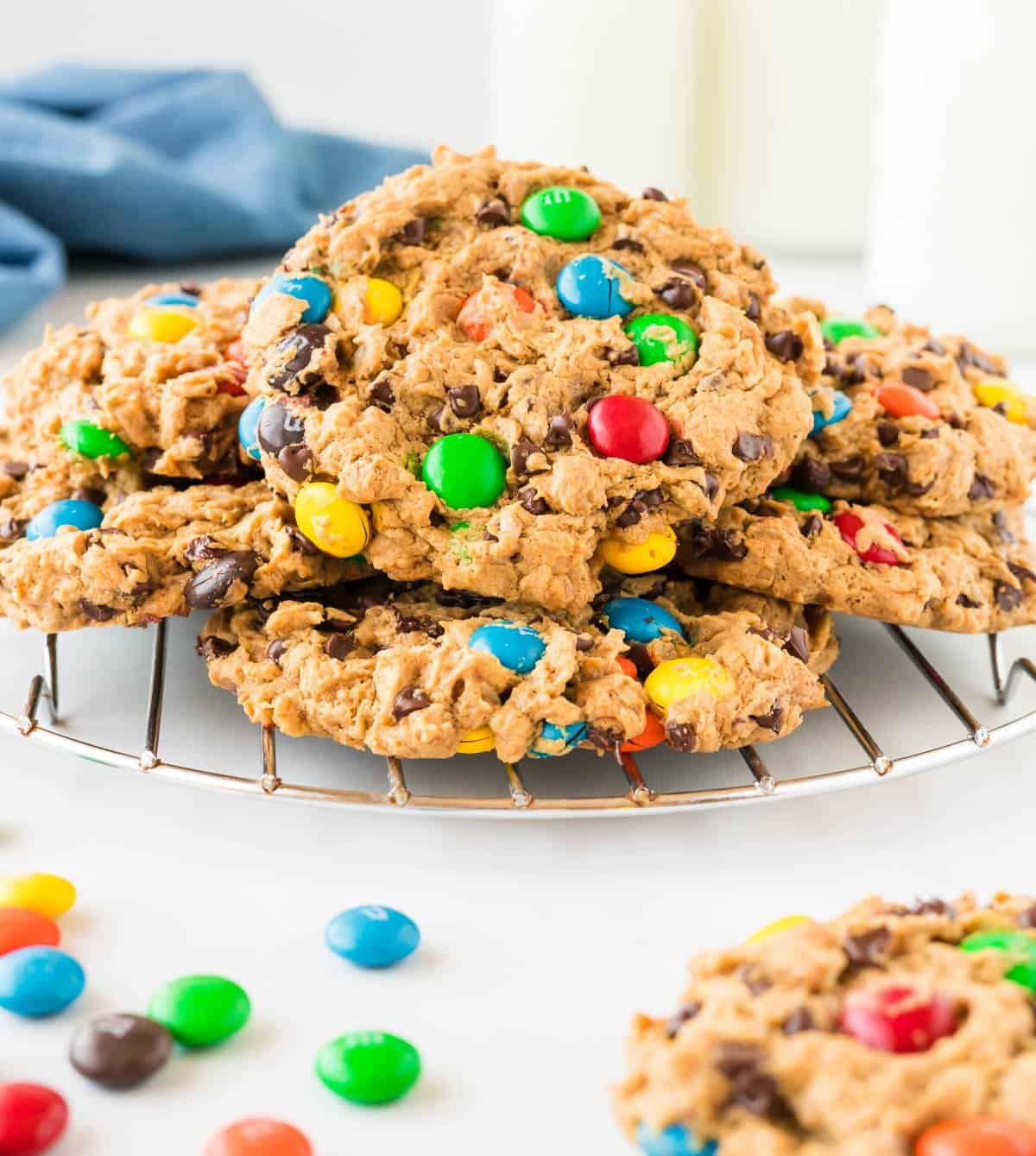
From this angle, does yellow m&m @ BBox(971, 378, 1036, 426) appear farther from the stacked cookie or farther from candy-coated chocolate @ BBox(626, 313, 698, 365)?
candy-coated chocolate @ BBox(626, 313, 698, 365)

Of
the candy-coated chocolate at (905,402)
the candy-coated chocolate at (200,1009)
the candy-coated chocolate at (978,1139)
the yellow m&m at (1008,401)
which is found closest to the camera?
→ the candy-coated chocolate at (978,1139)

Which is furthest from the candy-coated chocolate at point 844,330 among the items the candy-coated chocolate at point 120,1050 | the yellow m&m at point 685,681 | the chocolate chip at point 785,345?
the candy-coated chocolate at point 120,1050

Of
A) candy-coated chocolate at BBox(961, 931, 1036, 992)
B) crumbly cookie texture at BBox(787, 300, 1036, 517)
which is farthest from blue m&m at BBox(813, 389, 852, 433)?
candy-coated chocolate at BBox(961, 931, 1036, 992)

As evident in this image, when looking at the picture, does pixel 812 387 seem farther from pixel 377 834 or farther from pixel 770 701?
pixel 377 834

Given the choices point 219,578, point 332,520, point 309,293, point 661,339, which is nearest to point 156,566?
point 219,578

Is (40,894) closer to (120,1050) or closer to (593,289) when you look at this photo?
(120,1050)

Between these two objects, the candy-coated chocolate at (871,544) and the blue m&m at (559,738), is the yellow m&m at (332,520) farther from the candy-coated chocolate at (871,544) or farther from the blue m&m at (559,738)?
the candy-coated chocolate at (871,544)
